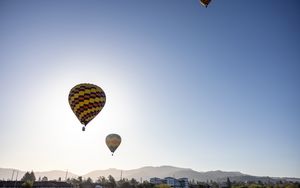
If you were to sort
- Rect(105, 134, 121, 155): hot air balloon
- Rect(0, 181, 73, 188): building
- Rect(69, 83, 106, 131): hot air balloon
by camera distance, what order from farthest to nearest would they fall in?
Rect(0, 181, 73, 188): building
Rect(105, 134, 121, 155): hot air balloon
Rect(69, 83, 106, 131): hot air balloon

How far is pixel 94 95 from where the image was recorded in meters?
32.2

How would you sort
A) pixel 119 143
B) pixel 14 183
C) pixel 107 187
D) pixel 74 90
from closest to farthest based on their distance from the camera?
pixel 74 90 < pixel 119 143 < pixel 14 183 < pixel 107 187

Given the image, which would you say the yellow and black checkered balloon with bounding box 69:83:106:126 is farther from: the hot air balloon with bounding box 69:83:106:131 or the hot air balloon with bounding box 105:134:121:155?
the hot air balloon with bounding box 105:134:121:155

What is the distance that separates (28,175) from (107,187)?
57508 millimetres

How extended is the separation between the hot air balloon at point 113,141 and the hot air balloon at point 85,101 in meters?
13.5

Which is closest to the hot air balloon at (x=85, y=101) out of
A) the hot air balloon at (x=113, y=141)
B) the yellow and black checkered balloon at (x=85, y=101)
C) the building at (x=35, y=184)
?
the yellow and black checkered balloon at (x=85, y=101)

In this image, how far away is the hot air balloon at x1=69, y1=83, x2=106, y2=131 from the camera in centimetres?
3161

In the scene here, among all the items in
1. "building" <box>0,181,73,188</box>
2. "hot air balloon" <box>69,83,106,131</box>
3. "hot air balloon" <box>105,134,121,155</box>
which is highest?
"hot air balloon" <box>69,83,106,131</box>

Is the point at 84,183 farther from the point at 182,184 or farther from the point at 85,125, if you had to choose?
the point at 85,125

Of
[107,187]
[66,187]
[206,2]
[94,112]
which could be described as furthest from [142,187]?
[206,2]

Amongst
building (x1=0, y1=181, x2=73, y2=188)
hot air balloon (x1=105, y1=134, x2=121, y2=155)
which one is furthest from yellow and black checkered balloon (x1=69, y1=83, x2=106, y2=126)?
building (x1=0, y1=181, x2=73, y2=188)

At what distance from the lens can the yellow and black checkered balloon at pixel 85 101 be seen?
104 ft

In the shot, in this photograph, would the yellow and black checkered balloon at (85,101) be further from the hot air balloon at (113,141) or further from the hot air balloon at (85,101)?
the hot air balloon at (113,141)

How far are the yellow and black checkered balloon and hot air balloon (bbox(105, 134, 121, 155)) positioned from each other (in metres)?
13.5
